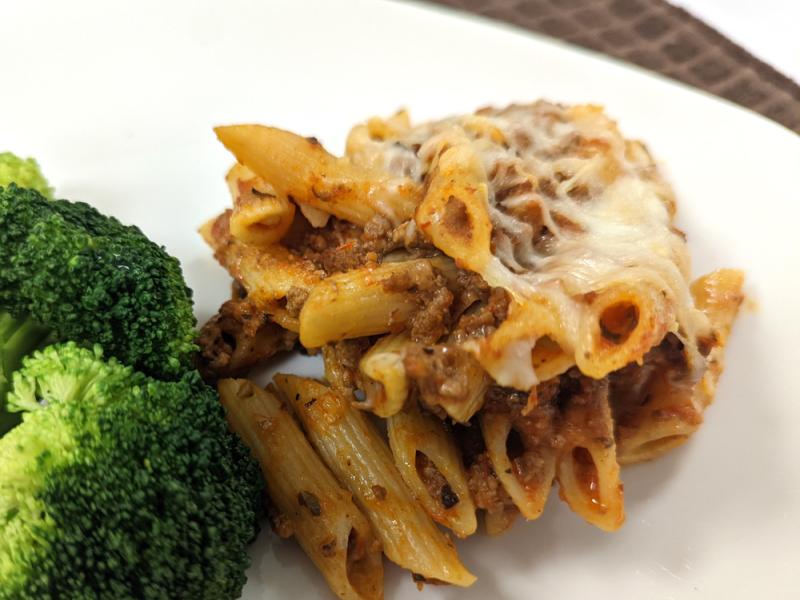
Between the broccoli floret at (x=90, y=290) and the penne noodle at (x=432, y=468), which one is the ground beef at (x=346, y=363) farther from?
the broccoli floret at (x=90, y=290)

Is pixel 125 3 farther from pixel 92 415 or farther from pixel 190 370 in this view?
pixel 92 415

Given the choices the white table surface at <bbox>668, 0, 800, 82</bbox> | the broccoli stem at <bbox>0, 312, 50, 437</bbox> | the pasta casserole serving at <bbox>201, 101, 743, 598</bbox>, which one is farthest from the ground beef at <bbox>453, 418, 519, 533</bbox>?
the white table surface at <bbox>668, 0, 800, 82</bbox>

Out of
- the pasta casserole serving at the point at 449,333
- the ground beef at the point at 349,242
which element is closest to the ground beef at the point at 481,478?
the pasta casserole serving at the point at 449,333

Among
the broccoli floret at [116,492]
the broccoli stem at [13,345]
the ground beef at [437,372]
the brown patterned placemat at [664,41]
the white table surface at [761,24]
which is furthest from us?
the white table surface at [761,24]

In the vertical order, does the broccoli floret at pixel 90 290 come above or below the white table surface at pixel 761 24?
below

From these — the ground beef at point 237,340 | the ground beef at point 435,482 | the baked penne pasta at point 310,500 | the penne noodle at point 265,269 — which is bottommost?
the baked penne pasta at point 310,500

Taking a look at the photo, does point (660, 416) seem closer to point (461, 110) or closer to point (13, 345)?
point (461, 110)

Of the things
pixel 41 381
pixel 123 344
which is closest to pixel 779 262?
pixel 123 344
